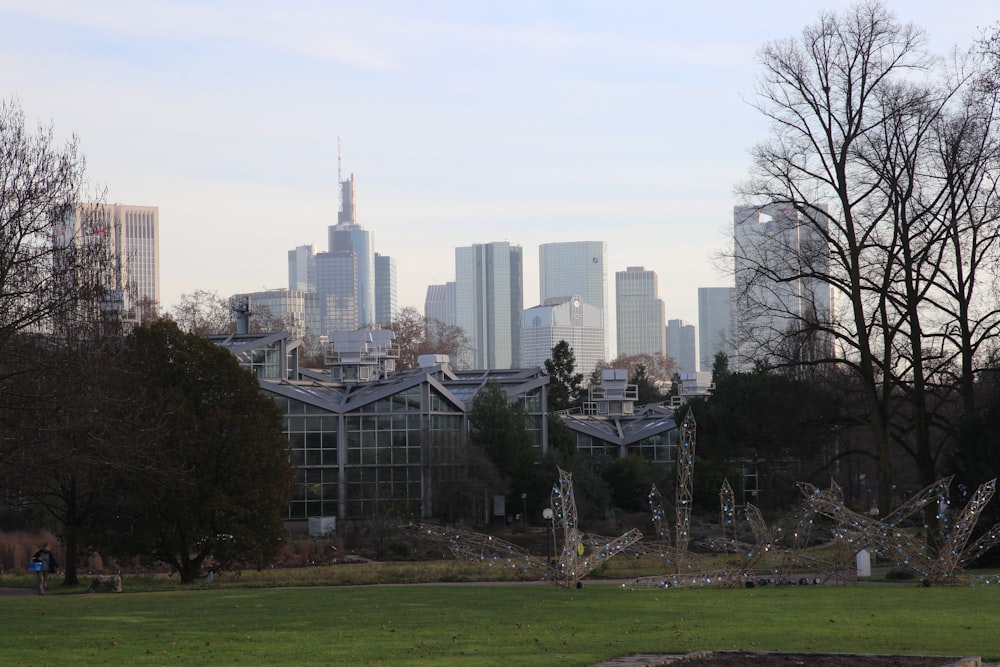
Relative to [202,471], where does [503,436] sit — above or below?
above

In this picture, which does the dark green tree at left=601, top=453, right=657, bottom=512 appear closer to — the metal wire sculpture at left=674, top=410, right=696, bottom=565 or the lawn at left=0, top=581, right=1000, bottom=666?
the metal wire sculpture at left=674, top=410, right=696, bottom=565

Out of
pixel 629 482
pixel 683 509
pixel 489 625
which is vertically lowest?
pixel 489 625

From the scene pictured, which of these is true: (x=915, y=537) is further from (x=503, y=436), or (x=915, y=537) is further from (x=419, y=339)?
(x=419, y=339)

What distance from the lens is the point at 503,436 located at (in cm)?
5212

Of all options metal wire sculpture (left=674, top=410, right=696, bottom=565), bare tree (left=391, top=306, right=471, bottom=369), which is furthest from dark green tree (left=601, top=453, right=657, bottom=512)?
bare tree (left=391, top=306, right=471, bottom=369)

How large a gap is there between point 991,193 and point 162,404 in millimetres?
18839

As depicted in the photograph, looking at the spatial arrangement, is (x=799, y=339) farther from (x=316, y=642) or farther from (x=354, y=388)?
(x=354, y=388)

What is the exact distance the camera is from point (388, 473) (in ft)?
167

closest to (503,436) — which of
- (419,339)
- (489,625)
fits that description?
(489,625)

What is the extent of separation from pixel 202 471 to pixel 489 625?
1591cm

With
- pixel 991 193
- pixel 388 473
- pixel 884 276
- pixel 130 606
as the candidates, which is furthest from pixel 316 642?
pixel 388 473

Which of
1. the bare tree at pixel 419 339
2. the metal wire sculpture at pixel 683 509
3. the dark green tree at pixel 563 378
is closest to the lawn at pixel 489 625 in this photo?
the metal wire sculpture at pixel 683 509

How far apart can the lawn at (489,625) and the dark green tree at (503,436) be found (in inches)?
1121

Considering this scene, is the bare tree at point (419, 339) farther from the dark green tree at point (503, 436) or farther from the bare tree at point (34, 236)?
the bare tree at point (34, 236)
